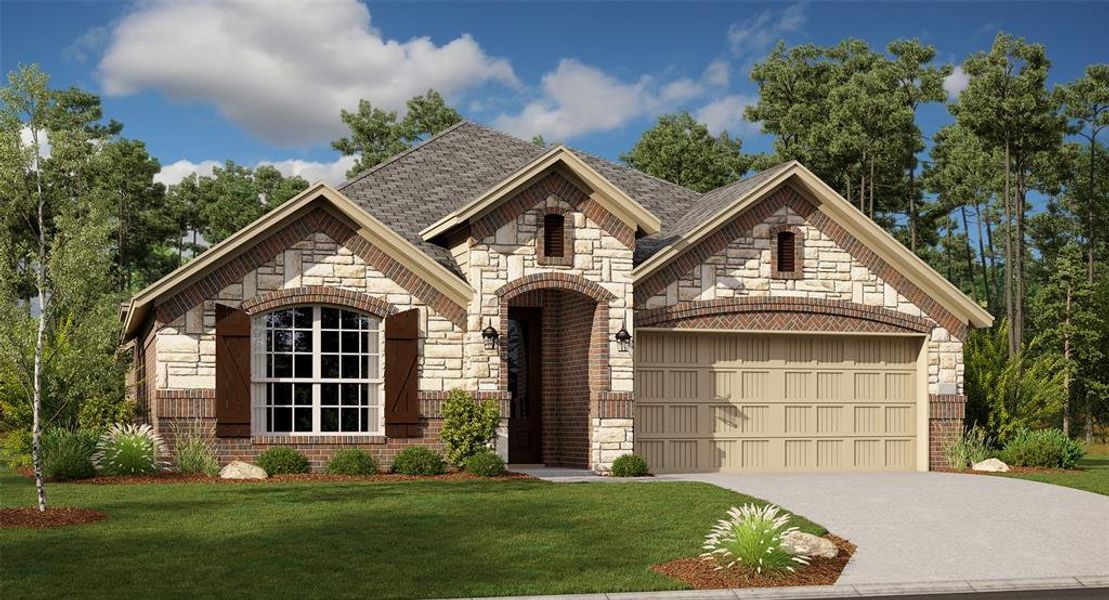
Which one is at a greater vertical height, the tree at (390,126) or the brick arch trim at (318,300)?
the tree at (390,126)

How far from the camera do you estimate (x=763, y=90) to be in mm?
48750

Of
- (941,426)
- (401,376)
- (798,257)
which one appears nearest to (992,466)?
(941,426)

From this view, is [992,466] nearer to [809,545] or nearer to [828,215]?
[828,215]

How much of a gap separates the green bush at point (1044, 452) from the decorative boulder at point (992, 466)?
0.41m

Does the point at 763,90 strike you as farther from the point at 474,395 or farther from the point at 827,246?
the point at 474,395

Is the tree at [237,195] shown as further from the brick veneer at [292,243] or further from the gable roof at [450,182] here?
the brick veneer at [292,243]

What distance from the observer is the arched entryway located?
21.3 m

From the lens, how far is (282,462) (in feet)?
64.3

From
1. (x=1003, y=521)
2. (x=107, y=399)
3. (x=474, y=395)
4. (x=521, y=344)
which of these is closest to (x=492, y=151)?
(x=521, y=344)

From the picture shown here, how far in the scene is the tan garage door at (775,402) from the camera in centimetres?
2217

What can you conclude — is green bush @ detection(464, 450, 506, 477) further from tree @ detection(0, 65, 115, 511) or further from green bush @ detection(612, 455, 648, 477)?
tree @ detection(0, 65, 115, 511)

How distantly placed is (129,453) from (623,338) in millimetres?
8489

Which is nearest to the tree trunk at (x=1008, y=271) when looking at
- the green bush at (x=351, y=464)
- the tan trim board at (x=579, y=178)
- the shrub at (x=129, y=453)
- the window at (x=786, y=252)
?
the window at (x=786, y=252)

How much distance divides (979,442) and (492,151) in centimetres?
1215
